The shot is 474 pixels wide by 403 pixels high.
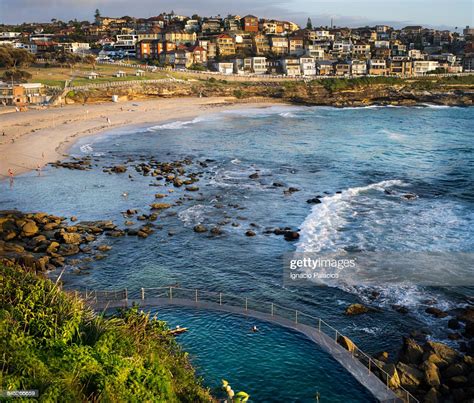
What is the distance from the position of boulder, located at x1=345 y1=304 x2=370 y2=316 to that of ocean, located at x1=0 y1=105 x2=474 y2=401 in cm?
33

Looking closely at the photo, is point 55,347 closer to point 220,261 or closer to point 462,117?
point 220,261

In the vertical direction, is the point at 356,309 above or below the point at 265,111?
below

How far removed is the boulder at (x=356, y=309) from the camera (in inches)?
829

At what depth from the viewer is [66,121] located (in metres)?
69.1

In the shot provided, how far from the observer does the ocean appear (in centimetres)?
1661

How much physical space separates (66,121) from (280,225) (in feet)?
153

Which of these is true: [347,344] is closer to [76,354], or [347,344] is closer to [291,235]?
[76,354]

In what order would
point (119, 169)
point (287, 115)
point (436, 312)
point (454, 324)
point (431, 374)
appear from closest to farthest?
1. point (431, 374)
2. point (454, 324)
3. point (436, 312)
4. point (119, 169)
5. point (287, 115)

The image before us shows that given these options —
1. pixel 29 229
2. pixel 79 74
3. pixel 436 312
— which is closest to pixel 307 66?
pixel 79 74

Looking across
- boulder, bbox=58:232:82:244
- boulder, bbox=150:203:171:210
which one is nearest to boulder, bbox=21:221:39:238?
boulder, bbox=58:232:82:244

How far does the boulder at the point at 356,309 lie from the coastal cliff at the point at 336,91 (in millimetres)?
77719

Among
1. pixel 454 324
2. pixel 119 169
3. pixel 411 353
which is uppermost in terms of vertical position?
pixel 119 169

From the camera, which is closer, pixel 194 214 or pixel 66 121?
pixel 194 214

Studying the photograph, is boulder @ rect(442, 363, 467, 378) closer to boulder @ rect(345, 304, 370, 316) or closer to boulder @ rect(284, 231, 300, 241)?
boulder @ rect(345, 304, 370, 316)
